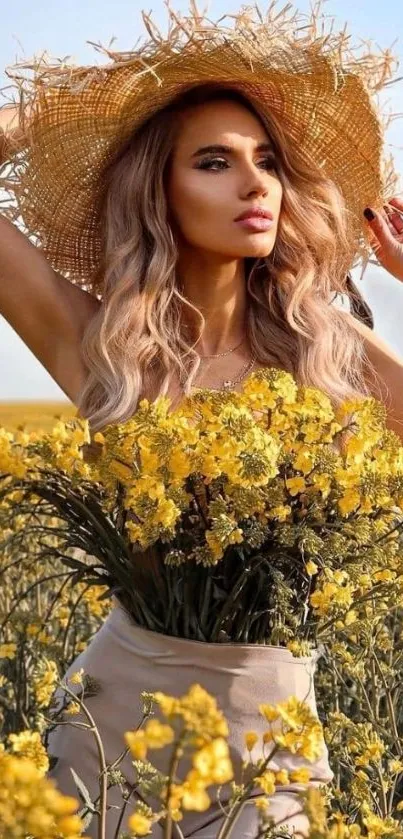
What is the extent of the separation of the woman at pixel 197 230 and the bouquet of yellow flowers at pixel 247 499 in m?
0.38

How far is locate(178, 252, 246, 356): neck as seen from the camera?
7.35 ft

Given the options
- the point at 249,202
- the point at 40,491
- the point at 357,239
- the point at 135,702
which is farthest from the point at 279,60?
the point at 135,702

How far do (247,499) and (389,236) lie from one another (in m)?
1.13

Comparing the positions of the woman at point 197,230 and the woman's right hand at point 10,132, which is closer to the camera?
the woman at point 197,230

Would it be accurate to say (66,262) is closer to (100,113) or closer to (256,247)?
(100,113)

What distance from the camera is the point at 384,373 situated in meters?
2.23

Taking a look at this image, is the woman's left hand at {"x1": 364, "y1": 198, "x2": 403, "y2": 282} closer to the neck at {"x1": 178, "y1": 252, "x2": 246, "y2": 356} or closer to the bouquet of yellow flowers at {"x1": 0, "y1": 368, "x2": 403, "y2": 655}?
the neck at {"x1": 178, "y1": 252, "x2": 246, "y2": 356}

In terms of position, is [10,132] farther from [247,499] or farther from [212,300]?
[247,499]

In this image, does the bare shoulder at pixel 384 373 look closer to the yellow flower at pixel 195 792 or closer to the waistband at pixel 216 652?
the waistband at pixel 216 652

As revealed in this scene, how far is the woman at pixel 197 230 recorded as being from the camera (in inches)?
82.8

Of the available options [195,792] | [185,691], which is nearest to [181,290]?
[185,691]

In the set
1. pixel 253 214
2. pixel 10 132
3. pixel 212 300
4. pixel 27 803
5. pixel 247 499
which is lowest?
pixel 27 803

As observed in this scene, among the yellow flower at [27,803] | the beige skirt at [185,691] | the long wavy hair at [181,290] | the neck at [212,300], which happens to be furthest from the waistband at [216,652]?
the yellow flower at [27,803]

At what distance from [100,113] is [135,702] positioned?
1.13 m
